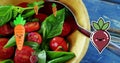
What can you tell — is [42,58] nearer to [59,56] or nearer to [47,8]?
[59,56]

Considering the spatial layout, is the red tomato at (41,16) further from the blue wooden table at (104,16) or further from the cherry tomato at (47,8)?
the blue wooden table at (104,16)

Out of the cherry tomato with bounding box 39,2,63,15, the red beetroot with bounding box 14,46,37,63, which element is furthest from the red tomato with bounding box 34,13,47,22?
the red beetroot with bounding box 14,46,37,63

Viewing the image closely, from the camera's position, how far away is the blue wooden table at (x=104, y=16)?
638mm

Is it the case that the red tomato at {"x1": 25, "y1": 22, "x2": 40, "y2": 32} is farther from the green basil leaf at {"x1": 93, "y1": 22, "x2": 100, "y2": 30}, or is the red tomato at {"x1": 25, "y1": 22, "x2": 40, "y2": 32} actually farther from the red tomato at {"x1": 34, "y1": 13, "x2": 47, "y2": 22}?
the green basil leaf at {"x1": 93, "y1": 22, "x2": 100, "y2": 30}

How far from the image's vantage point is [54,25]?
71 cm

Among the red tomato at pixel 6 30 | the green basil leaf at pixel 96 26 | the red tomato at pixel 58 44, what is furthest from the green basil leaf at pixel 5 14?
the green basil leaf at pixel 96 26

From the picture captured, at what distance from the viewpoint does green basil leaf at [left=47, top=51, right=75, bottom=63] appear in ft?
2.10

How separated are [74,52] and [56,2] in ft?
0.52

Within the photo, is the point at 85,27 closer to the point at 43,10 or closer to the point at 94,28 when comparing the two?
the point at 94,28

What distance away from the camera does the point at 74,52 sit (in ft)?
2.18

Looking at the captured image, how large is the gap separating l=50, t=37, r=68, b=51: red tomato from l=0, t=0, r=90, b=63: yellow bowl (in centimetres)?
3

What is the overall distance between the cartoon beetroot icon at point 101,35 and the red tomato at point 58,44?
9 centimetres

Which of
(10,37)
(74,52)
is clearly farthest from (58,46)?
(10,37)

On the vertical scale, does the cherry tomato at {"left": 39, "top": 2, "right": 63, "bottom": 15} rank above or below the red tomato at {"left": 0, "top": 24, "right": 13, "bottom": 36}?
above
